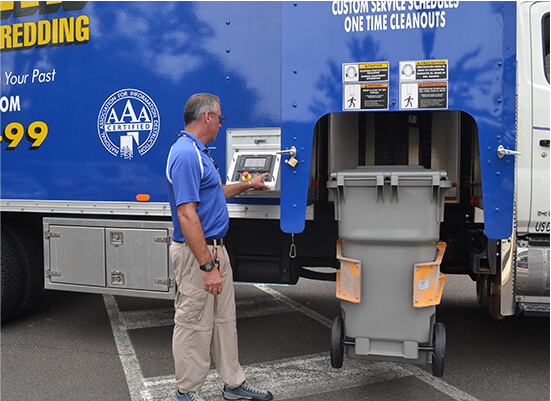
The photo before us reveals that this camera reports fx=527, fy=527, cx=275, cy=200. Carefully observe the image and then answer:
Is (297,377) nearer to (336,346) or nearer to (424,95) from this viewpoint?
(336,346)

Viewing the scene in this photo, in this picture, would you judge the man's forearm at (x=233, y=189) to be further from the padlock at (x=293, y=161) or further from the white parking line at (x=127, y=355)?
the white parking line at (x=127, y=355)

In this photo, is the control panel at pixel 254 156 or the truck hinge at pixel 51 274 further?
the truck hinge at pixel 51 274

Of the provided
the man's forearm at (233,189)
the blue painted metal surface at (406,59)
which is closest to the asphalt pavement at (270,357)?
the blue painted metal surface at (406,59)

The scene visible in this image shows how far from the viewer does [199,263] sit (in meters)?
2.85

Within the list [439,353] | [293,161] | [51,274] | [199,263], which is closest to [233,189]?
[293,161]

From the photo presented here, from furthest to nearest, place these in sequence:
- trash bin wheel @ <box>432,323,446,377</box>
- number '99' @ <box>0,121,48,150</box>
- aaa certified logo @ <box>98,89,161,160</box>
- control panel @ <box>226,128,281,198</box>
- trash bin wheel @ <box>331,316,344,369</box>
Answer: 1. number '99' @ <box>0,121,48,150</box>
2. aaa certified logo @ <box>98,89,161,160</box>
3. control panel @ <box>226,128,281,198</box>
4. trash bin wheel @ <box>331,316,344,369</box>
5. trash bin wheel @ <box>432,323,446,377</box>

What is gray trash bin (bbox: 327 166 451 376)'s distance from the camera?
2898mm

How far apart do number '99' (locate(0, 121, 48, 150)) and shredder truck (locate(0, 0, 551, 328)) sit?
0.01 meters

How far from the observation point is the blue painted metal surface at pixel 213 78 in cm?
297

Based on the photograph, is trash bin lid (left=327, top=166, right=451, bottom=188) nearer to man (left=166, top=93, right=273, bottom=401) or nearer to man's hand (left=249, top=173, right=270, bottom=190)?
man's hand (left=249, top=173, right=270, bottom=190)

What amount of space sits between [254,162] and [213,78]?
2.36 ft

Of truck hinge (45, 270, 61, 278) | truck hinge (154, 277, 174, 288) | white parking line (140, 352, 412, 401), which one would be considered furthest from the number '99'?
white parking line (140, 352, 412, 401)

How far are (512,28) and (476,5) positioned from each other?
9.2 inches

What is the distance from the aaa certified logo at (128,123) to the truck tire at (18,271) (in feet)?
4.53
